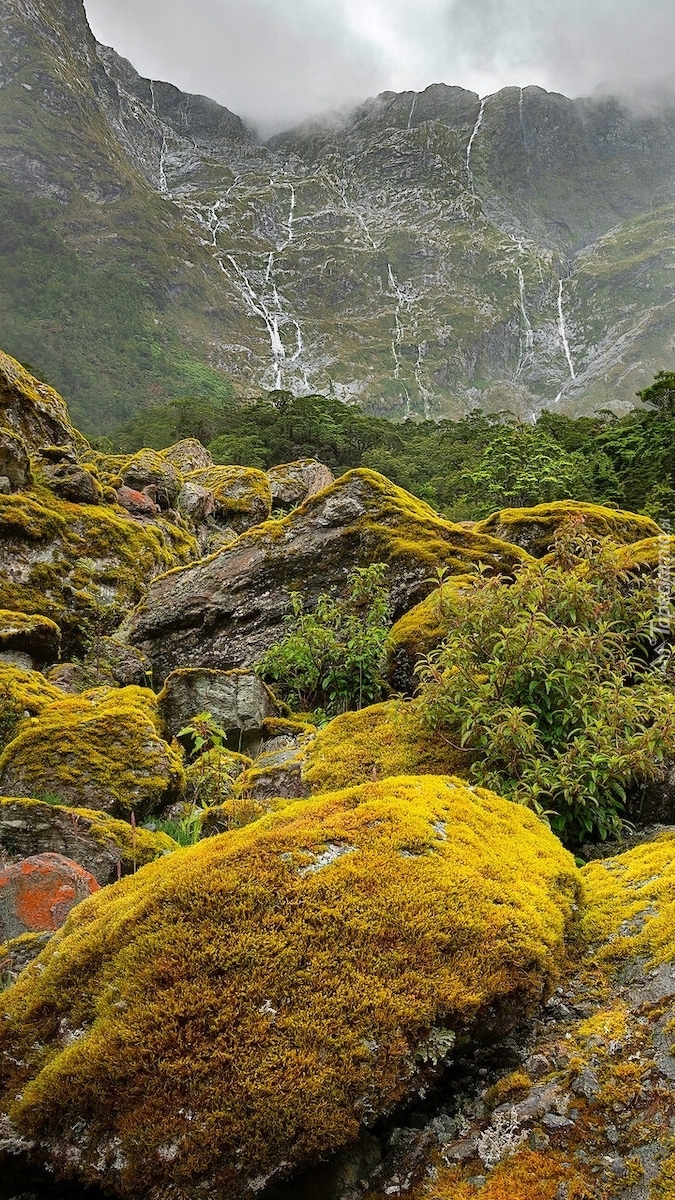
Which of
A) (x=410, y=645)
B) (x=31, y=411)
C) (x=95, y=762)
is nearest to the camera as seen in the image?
(x=95, y=762)

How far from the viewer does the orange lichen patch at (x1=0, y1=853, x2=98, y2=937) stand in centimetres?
425

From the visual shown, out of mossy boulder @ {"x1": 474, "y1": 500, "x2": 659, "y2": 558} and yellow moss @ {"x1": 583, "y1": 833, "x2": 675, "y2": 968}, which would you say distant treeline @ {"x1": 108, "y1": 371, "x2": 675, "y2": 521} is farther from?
yellow moss @ {"x1": 583, "y1": 833, "x2": 675, "y2": 968}

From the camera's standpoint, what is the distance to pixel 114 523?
1602 centimetres

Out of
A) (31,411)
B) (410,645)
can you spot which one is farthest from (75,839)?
(31,411)

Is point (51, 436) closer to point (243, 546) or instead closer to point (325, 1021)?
point (243, 546)

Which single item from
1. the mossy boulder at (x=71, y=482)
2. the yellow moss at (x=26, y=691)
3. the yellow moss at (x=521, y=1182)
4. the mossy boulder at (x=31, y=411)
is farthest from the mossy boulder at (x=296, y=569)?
the yellow moss at (x=521, y=1182)

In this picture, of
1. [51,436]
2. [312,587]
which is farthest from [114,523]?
[312,587]

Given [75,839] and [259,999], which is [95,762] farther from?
[259,999]

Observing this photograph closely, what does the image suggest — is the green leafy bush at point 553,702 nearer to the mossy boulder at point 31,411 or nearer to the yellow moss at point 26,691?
the yellow moss at point 26,691

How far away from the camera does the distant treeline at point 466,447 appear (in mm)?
27938

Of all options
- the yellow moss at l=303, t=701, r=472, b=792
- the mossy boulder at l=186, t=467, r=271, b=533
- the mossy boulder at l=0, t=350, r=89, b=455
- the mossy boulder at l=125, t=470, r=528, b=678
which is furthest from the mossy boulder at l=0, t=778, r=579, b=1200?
the mossy boulder at l=186, t=467, r=271, b=533

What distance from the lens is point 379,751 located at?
639cm

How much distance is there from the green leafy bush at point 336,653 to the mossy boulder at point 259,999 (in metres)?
5.93

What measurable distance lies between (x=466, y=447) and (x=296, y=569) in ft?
144
